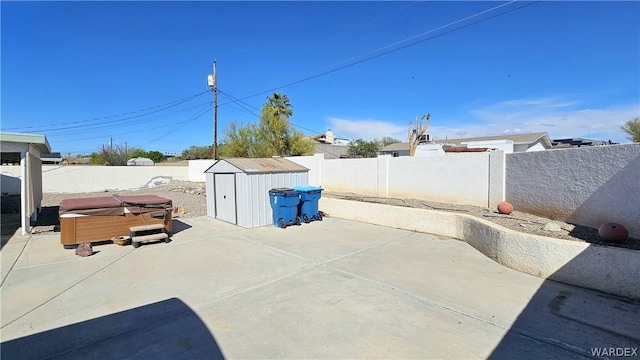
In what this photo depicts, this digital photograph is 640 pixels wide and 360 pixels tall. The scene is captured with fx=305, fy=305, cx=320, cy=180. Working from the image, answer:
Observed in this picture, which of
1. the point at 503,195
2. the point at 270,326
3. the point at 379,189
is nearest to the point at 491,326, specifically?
the point at 270,326

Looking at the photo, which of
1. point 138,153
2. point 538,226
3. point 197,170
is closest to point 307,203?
point 538,226

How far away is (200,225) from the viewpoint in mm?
9727

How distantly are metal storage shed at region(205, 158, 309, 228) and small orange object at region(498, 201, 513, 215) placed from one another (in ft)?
20.7

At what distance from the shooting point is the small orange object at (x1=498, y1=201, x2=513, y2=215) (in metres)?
8.16

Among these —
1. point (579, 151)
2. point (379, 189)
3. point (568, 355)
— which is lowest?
point (568, 355)

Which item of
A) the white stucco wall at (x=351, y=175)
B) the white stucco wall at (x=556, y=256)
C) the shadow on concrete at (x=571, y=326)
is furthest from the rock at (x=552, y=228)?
the white stucco wall at (x=351, y=175)

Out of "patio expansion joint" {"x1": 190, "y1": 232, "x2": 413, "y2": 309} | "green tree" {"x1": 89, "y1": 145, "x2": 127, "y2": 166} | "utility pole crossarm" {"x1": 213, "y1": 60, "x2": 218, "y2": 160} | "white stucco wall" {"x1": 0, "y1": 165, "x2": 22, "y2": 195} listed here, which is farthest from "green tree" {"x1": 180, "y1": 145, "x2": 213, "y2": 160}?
"patio expansion joint" {"x1": 190, "y1": 232, "x2": 413, "y2": 309}

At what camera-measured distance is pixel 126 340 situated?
3295 millimetres

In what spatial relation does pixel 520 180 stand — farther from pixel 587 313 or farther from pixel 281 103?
pixel 281 103

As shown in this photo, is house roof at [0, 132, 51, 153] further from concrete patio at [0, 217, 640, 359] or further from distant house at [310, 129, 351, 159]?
distant house at [310, 129, 351, 159]

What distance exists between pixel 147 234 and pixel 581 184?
1025 centimetres

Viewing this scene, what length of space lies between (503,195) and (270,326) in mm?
8021

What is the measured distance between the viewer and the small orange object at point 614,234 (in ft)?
16.4

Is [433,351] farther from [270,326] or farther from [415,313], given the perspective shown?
[270,326]
